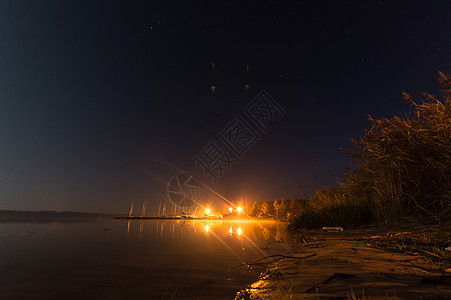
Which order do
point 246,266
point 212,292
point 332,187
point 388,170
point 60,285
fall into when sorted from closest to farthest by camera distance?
point 212,292
point 60,285
point 246,266
point 388,170
point 332,187

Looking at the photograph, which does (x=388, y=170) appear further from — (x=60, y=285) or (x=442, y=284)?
(x=60, y=285)

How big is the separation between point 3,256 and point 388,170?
10787 mm

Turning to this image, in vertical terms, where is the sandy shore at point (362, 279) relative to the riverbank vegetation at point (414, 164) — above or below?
below

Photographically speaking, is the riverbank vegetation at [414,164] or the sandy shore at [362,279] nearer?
the sandy shore at [362,279]

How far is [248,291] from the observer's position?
119 inches

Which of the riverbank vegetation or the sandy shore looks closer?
the sandy shore

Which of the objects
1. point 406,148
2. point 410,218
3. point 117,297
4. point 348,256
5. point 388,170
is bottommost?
point 117,297

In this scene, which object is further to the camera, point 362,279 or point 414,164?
point 414,164

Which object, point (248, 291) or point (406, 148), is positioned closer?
point (248, 291)

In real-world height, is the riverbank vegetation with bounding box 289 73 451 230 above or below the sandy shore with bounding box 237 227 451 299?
above

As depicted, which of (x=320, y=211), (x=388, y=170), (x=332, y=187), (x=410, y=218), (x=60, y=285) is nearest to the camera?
(x=60, y=285)

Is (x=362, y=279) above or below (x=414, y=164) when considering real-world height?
below

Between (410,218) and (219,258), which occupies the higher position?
(410,218)

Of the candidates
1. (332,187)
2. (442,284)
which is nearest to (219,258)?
(442,284)
